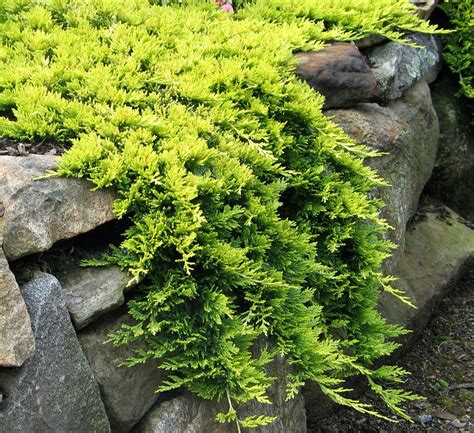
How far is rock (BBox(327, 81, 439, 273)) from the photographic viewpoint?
426 cm

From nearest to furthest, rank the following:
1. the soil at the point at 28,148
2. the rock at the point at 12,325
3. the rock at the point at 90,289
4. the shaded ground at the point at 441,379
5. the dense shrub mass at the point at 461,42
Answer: the rock at the point at 12,325 → the rock at the point at 90,289 → the soil at the point at 28,148 → the shaded ground at the point at 441,379 → the dense shrub mass at the point at 461,42

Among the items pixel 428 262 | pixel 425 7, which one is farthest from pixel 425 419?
pixel 425 7

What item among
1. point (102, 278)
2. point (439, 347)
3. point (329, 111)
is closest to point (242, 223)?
point (102, 278)

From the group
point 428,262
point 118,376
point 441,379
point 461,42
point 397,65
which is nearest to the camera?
point 118,376

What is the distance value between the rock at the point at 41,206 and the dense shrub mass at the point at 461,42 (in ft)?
14.5

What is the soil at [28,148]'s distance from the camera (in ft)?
8.62

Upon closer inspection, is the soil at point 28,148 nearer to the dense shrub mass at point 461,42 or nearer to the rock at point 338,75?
the rock at point 338,75

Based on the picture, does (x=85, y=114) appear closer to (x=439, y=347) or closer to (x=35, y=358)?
(x=35, y=358)

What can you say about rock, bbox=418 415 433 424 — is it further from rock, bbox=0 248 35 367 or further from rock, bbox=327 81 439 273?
rock, bbox=0 248 35 367

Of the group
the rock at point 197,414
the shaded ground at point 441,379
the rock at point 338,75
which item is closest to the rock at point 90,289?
the rock at point 197,414

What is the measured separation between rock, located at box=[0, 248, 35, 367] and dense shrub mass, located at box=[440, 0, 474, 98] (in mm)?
4997

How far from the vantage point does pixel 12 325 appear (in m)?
2.08

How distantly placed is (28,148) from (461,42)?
4669 millimetres

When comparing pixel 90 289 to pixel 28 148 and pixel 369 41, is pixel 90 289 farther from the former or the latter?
pixel 369 41
